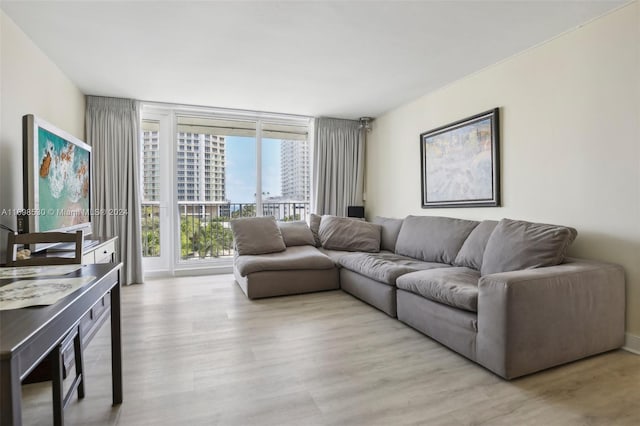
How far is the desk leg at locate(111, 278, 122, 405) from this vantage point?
1.59 meters

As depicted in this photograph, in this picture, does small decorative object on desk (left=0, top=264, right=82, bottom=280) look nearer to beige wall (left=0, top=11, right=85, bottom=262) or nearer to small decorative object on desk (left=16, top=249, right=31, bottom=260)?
small decorative object on desk (left=16, top=249, right=31, bottom=260)

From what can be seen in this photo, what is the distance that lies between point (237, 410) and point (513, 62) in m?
3.34

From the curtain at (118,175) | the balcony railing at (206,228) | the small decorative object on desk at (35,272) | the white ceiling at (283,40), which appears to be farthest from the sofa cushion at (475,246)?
the curtain at (118,175)

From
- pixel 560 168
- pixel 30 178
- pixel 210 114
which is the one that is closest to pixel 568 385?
pixel 560 168

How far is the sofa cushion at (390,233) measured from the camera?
4109 millimetres

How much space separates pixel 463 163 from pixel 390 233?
123 centimetres

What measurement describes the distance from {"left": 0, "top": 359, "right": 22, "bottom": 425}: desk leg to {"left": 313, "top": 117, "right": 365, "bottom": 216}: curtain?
440 centimetres

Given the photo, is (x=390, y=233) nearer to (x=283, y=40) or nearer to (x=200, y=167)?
(x=283, y=40)

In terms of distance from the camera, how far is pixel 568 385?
179 cm

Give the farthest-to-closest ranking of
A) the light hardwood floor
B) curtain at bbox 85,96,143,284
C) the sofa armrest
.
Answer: curtain at bbox 85,96,143,284 < the sofa armrest < the light hardwood floor

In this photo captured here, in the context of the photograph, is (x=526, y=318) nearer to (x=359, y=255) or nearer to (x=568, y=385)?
(x=568, y=385)

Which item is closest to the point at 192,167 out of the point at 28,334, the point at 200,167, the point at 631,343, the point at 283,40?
the point at 200,167

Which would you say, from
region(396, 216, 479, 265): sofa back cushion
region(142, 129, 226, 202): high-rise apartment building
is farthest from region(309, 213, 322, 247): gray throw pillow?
region(142, 129, 226, 202): high-rise apartment building

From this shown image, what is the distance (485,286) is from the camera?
75.9 inches
